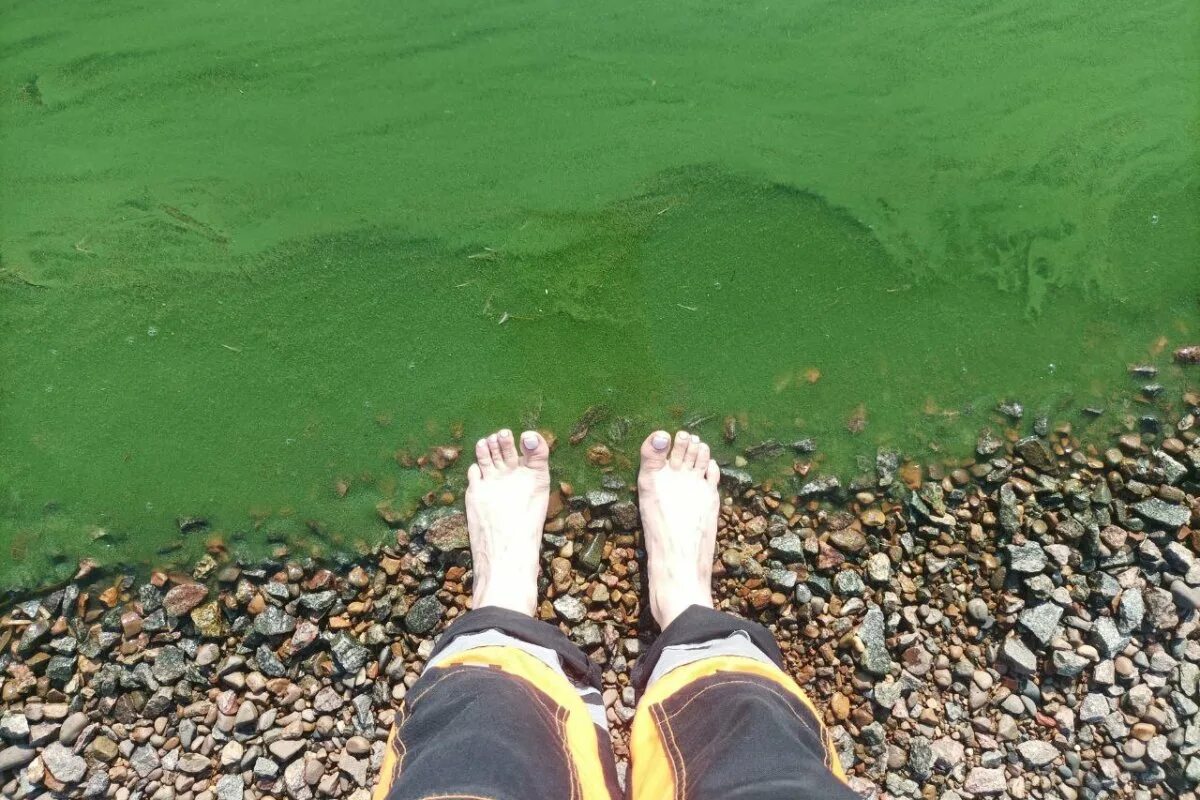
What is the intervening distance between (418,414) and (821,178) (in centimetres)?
123

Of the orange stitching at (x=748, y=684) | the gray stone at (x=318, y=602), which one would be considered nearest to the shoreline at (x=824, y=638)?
the gray stone at (x=318, y=602)

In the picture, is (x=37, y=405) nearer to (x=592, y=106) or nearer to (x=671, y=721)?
(x=592, y=106)

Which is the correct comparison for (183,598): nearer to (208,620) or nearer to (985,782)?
(208,620)

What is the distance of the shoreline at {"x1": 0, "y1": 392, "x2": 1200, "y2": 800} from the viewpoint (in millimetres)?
1770

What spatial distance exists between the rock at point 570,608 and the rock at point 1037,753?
1112mm

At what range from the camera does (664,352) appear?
1.90 metres

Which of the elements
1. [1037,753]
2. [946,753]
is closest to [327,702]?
[946,753]

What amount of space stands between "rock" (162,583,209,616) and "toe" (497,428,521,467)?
824 mm

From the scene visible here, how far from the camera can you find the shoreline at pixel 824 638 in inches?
69.7

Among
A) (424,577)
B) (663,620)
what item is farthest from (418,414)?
(663,620)

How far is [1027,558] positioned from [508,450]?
133cm

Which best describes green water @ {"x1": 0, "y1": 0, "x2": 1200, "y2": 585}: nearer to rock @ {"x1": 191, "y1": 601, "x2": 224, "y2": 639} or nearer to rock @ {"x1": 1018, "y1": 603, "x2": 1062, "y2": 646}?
rock @ {"x1": 191, "y1": 601, "x2": 224, "y2": 639}

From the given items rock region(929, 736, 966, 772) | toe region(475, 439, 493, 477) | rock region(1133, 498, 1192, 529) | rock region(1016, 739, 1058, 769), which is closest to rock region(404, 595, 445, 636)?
toe region(475, 439, 493, 477)

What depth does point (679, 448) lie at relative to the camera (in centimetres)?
190
